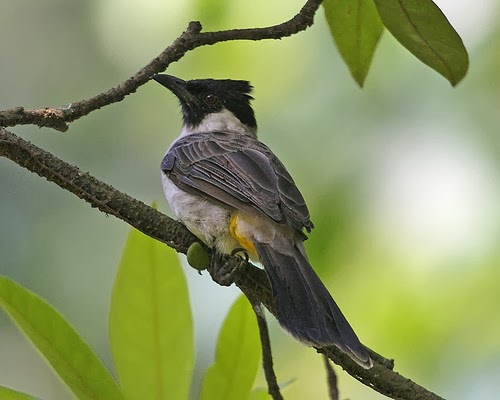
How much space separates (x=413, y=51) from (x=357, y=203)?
1.63 meters

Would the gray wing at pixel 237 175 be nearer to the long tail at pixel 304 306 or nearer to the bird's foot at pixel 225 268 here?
the long tail at pixel 304 306

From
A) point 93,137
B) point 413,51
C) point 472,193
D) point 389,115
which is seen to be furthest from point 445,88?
point 413,51

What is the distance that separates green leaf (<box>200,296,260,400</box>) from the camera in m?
1.63

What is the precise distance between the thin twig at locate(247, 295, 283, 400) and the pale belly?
12.4 inches

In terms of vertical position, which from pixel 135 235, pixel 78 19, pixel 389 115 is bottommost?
pixel 135 235

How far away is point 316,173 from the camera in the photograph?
132 inches

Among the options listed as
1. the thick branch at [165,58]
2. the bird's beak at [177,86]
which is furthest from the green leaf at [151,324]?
the bird's beak at [177,86]

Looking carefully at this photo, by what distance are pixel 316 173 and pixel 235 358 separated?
68.8 inches

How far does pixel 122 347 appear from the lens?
163 centimetres

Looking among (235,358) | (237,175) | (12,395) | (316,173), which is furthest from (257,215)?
(316,173)

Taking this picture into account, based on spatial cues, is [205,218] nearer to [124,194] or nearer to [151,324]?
[151,324]

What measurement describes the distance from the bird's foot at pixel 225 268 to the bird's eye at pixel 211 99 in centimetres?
132

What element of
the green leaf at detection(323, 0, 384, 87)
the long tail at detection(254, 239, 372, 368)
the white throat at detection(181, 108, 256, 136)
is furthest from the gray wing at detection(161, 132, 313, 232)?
the green leaf at detection(323, 0, 384, 87)

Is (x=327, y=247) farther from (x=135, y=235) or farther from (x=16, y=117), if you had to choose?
(x=16, y=117)
